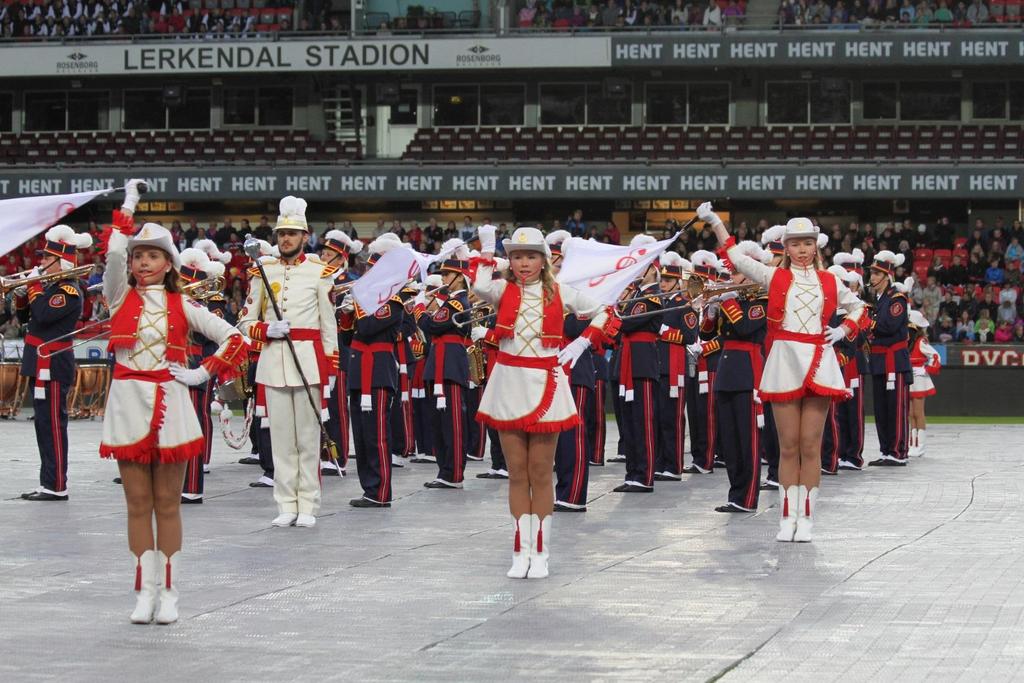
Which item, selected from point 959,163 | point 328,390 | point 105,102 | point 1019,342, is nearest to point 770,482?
point 328,390

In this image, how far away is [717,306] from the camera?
45.2ft

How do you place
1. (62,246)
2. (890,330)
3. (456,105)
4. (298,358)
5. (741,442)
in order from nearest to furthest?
(298,358) < (741,442) < (62,246) < (890,330) < (456,105)

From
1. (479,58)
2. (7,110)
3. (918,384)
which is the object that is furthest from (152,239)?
(7,110)

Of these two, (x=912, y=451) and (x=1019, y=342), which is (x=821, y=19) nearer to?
(x=1019, y=342)

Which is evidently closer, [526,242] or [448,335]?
[526,242]

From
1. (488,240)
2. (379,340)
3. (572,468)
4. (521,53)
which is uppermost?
(521,53)

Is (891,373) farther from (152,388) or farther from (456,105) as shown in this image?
(456,105)

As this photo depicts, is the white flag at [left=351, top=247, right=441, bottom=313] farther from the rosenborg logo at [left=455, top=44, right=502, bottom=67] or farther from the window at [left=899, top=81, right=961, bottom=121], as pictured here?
the window at [left=899, top=81, right=961, bottom=121]

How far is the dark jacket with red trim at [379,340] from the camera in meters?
13.8

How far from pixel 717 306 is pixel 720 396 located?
2.55 feet

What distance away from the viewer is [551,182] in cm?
4216

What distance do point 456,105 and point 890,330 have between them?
28.7 metres

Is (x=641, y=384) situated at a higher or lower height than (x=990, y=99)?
lower

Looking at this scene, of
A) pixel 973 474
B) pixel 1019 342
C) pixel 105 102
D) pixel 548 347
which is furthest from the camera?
pixel 105 102
